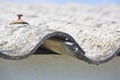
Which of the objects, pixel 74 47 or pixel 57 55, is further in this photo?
pixel 57 55

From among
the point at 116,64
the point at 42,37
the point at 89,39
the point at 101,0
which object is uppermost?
the point at 42,37

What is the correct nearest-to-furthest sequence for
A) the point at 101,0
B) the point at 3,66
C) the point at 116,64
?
the point at 3,66, the point at 116,64, the point at 101,0

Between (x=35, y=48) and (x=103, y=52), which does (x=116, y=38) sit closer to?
(x=103, y=52)

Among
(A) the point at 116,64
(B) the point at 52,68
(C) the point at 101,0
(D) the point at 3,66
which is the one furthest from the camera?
(C) the point at 101,0

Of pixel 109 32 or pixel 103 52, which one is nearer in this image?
pixel 103 52

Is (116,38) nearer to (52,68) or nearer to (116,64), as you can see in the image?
(116,64)

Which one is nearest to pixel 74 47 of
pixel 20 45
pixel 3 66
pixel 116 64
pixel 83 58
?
pixel 83 58

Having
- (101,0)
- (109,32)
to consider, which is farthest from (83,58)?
(101,0)

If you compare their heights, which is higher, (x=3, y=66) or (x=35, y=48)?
(x=35, y=48)

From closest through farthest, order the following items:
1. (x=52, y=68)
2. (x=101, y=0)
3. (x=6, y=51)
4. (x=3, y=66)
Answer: (x=6, y=51) → (x=3, y=66) → (x=52, y=68) → (x=101, y=0)
